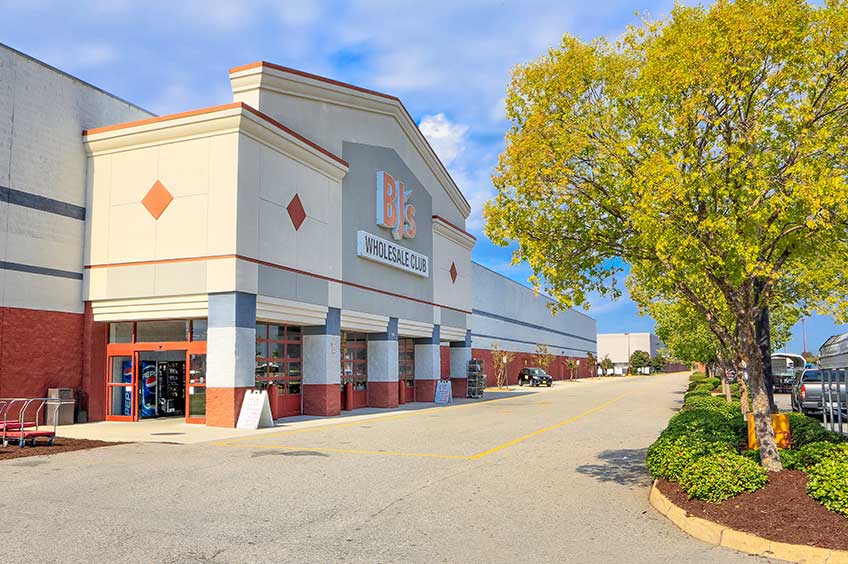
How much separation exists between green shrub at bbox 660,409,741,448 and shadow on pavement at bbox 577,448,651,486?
2.86 feet

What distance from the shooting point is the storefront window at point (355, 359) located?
28719 millimetres

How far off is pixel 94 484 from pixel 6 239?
11384 millimetres

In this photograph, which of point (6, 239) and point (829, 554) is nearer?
point (829, 554)

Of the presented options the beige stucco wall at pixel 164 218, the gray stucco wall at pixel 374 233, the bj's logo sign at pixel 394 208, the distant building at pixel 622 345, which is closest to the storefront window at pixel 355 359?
the gray stucco wall at pixel 374 233

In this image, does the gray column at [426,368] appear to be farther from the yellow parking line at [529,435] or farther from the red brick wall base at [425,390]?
the yellow parking line at [529,435]

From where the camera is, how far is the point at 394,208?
30609 mm

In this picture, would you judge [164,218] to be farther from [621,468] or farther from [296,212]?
[621,468]

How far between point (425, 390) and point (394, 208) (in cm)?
971

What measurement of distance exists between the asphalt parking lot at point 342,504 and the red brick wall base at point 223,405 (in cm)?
311

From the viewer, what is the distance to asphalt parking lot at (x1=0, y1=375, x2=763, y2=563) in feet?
24.8

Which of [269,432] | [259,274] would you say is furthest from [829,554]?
[259,274]

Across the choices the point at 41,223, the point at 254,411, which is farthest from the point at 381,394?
the point at 41,223

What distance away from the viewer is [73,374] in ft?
71.3

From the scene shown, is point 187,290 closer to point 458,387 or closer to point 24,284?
point 24,284
